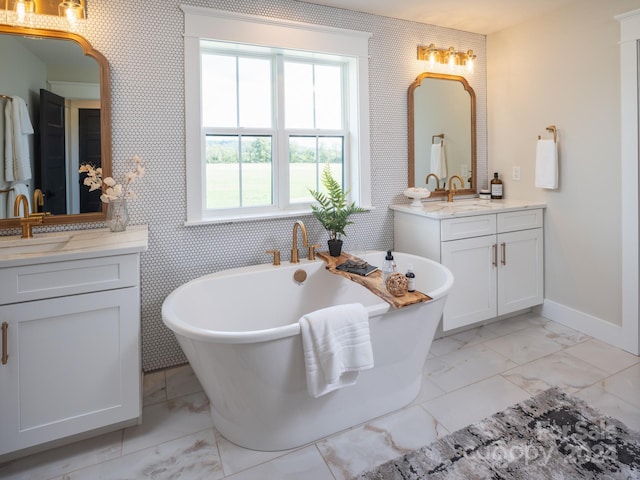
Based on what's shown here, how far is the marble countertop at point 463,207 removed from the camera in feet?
9.08

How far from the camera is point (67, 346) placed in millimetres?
1746

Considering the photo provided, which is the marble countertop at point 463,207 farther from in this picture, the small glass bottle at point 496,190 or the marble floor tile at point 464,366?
the marble floor tile at point 464,366

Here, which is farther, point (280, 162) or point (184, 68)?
point (280, 162)

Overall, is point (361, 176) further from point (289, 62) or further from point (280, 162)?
point (289, 62)

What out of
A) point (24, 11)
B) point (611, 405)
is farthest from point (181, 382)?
point (611, 405)

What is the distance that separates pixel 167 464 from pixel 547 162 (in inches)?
125

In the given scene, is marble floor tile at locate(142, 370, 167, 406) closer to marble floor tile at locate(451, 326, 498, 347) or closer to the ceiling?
marble floor tile at locate(451, 326, 498, 347)

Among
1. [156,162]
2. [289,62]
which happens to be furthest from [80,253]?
[289,62]

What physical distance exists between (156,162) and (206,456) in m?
1.68

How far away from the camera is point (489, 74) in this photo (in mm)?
3531

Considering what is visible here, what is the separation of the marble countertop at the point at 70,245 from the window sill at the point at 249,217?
0.35 metres

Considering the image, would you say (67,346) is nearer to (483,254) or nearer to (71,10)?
(71,10)

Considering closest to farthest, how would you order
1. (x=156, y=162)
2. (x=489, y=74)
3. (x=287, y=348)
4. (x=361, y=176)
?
(x=287, y=348)
(x=156, y=162)
(x=361, y=176)
(x=489, y=74)

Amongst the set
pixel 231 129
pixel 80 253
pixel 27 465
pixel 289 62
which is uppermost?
pixel 289 62
